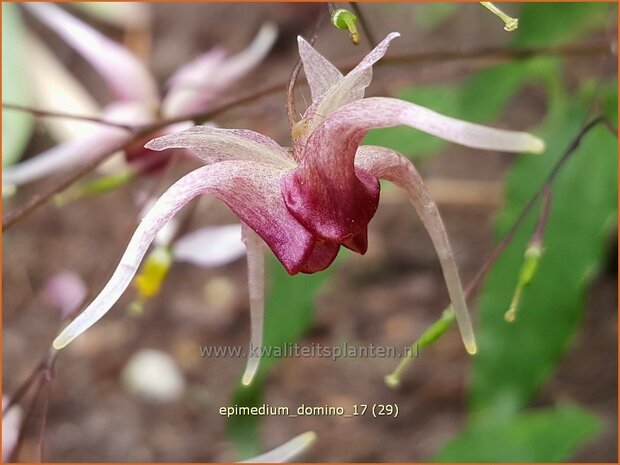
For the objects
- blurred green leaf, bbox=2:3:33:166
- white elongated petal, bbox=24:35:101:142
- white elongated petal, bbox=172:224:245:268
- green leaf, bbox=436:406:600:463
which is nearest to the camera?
white elongated petal, bbox=172:224:245:268

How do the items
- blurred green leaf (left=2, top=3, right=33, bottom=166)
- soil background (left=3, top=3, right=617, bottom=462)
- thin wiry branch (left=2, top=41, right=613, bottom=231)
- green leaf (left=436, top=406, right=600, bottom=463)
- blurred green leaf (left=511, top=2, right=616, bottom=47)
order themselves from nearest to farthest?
thin wiry branch (left=2, top=41, right=613, bottom=231) → green leaf (left=436, top=406, right=600, bottom=463) → blurred green leaf (left=511, top=2, right=616, bottom=47) → soil background (left=3, top=3, right=617, bottom=462) → blurred green leaf (left=2, top=3, right=33, bottom=166)

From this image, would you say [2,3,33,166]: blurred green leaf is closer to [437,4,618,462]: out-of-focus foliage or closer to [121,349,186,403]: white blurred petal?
[121,349,186,403]: white blurred petal

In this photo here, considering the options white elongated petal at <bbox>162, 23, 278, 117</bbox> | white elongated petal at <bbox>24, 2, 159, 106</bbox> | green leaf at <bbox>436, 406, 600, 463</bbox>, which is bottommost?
green leaf at <bbox>436, 406, 600, 463</bbox>

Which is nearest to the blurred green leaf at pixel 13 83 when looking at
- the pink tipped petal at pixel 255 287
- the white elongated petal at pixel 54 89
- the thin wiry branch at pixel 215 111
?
the white elongated petal at pixel 54 89

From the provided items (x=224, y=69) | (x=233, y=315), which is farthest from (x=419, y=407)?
(x=224, y=69)

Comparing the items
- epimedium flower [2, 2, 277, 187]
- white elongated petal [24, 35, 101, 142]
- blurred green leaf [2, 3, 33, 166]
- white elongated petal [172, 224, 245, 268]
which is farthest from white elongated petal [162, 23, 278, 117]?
white elongated petal [24, 35, 101, 142]

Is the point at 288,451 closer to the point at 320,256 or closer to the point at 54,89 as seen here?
the point at 320,256

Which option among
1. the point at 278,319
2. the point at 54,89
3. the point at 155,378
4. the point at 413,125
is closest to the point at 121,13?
the point at 54,89

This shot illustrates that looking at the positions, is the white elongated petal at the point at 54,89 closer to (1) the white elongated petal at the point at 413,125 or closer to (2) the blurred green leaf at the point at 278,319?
(2) the blurred green leaf at the point at 278,319
